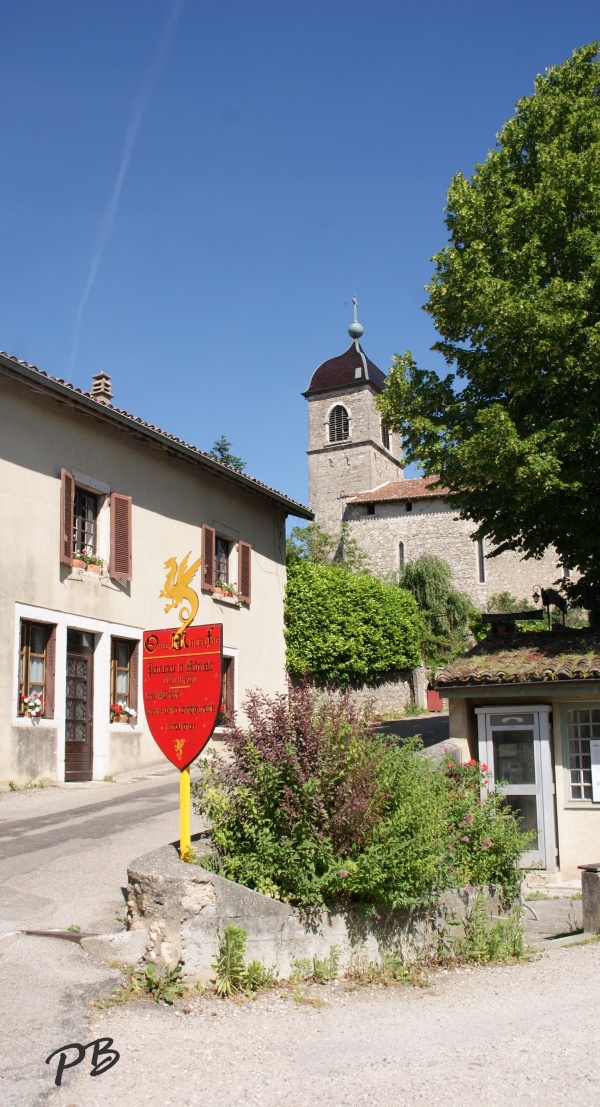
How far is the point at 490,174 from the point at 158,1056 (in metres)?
13.0

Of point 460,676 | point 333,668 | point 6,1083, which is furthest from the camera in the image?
point 333,668

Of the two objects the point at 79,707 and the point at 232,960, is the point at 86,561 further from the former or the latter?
Answer: the point at 232,960

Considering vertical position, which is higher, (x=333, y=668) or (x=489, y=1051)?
(x=333, y=668)

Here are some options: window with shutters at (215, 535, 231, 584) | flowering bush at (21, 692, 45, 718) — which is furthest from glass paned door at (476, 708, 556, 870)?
window with shutters at (215, 535, 231, 584)

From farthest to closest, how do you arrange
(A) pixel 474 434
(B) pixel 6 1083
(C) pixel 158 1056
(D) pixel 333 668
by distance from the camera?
(D) pixel 333 668, (A) pixel 474 434, (C) pixel 158 1056, (B) pixel 6 1083

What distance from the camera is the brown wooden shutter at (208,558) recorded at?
19.7 metres

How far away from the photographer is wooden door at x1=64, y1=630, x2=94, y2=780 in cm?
1534

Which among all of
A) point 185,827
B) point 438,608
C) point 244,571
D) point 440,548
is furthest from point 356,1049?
point 440,548

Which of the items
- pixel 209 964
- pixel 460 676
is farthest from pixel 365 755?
pixel 460 676

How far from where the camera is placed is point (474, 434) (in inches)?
520

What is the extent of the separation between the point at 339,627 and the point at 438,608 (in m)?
12.1

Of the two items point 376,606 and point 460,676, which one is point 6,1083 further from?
point 376,606

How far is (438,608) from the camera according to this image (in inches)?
1383

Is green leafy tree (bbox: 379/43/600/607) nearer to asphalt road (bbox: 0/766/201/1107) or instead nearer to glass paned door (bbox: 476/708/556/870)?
glass paned door (bbox: 476/708/556/870)
